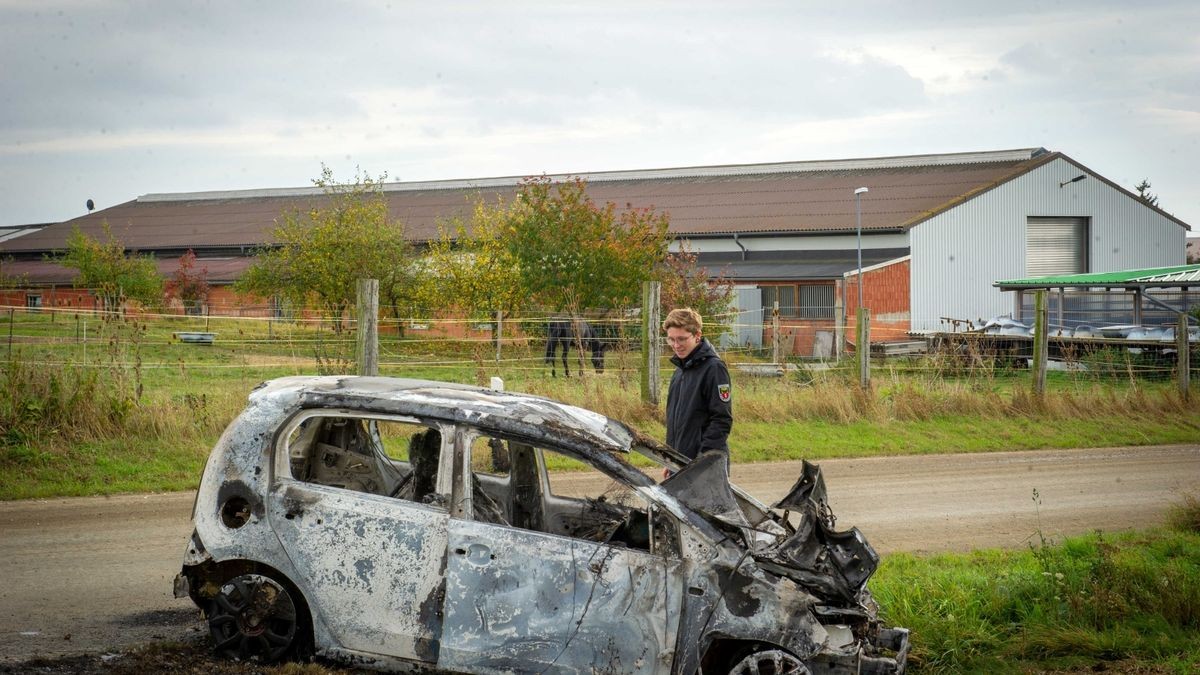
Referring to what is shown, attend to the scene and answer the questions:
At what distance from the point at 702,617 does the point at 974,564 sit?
13.7 ft

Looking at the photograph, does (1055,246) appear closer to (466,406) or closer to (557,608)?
(466,406)

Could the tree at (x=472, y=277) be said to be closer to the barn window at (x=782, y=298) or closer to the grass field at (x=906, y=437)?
the grass field at (x=906, y=437)

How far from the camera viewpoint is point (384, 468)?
7.32m

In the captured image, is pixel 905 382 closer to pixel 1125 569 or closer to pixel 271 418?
A: pixel 1125 569

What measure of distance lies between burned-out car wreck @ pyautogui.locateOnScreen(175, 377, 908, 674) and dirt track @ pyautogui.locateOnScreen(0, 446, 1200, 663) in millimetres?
1319

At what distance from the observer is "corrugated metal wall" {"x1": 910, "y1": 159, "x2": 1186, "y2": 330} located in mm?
A: 46469

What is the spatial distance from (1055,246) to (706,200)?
16.1 meters

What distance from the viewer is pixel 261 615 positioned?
6.16m

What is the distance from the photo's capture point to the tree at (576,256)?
Result: 26203 mm

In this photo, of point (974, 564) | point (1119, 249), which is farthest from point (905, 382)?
point (1119, 249)

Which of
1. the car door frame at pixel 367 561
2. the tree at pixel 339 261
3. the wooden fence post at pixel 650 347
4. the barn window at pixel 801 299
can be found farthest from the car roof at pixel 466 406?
the barn window at pixel 801 299

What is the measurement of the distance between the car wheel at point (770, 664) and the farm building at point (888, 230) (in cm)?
3308

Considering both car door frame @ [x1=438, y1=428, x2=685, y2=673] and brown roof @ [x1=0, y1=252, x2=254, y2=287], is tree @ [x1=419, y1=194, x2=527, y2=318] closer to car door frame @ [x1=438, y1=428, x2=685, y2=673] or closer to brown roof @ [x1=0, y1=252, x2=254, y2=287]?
brown roof @ [x1=0, y1=252, x2=254, y2=287]

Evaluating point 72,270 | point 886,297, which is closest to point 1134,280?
point 886,297
